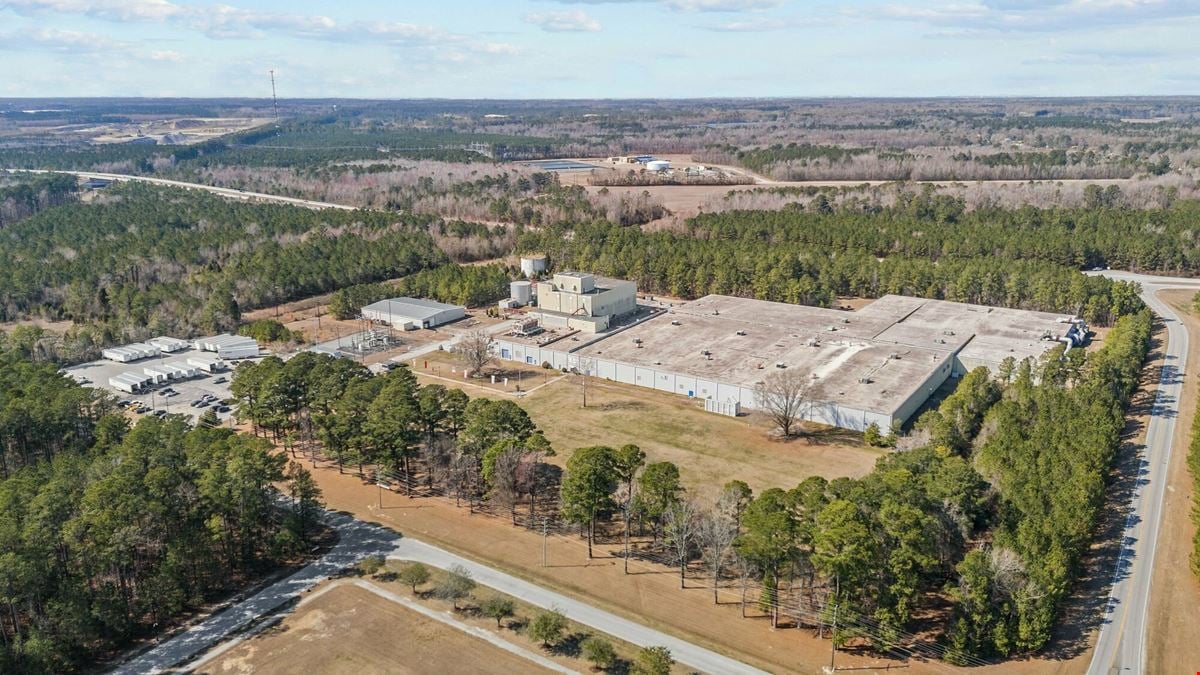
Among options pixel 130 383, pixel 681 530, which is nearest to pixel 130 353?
pixel 130 383

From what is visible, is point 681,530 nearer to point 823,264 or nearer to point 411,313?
point 411,313

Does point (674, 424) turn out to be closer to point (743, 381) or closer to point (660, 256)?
point (743, 381)

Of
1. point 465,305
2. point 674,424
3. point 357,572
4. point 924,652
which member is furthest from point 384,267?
point 924,652

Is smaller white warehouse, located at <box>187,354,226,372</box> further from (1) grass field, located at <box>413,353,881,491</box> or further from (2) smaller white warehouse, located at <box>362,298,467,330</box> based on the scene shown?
(1) grass field, located at <box>413,353,881,491</box>

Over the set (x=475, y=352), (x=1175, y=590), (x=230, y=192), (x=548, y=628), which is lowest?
(x=1175, y=590)

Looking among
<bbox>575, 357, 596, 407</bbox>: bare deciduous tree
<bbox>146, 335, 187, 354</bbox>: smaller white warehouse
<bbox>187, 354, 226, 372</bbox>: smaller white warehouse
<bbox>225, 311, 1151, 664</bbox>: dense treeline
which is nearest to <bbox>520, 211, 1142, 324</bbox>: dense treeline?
<bbox>225, 311, 1151, 664</bbox>: dense treeline

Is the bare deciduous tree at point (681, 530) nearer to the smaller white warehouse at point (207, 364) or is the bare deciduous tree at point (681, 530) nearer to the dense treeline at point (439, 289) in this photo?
the smaller white warehouse at point (207, 364)
